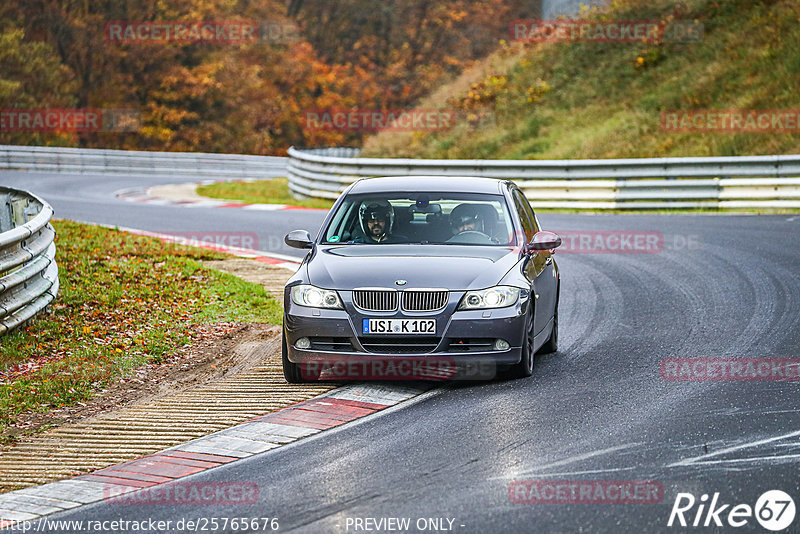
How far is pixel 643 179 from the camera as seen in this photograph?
77.6 ft

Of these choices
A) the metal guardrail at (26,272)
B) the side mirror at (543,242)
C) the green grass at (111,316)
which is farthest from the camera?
the metal guardrail at (26,272)

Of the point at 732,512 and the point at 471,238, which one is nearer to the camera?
the point at 732,512

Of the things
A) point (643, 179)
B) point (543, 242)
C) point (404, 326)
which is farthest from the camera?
point (643, 179)

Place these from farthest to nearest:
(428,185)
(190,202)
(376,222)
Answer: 1. (190,202)
2. (428,185)
3. (376,222)

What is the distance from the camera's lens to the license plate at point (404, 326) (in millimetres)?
8289

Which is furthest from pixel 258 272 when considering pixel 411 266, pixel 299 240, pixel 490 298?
pixel 490 298

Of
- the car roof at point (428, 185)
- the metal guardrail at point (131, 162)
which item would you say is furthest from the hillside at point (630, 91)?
the car roof at point (428, 185)

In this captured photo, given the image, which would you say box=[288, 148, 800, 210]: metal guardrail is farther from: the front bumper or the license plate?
the license plate

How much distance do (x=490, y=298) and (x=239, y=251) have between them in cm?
926

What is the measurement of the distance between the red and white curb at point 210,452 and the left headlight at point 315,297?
2.19ft

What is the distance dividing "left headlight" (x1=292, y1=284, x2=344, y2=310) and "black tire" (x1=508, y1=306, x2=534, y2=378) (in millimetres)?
1467

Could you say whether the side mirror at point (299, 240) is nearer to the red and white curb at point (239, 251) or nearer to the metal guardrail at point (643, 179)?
the red and white curb at point (239, 251)

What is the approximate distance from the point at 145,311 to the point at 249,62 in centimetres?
5583

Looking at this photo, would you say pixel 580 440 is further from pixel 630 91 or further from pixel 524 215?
pixel 630 91
